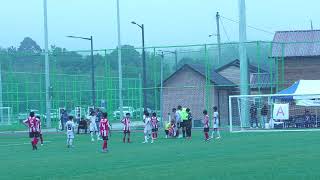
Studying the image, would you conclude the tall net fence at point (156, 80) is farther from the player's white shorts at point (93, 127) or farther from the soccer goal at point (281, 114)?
the player's white shorts at point (93, 127)

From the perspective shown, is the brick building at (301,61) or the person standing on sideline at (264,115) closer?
the person standing on sideline at (264,115)

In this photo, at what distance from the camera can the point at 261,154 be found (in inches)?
937

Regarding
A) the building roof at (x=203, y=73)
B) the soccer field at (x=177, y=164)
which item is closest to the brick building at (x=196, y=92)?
the building roof at (x=203, y=73)

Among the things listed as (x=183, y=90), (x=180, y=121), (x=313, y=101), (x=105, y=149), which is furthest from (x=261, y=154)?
(x=183, y=90)

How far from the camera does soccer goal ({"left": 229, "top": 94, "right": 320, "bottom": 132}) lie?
43.0 m

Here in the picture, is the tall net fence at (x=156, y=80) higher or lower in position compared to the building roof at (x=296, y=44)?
lower

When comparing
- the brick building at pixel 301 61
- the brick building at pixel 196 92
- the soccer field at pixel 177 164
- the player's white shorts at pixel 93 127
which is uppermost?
the brick building at pixel 301 61

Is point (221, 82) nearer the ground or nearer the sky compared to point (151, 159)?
nearer the sky

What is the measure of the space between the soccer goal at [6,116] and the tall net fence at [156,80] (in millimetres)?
550

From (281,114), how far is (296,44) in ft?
46.8

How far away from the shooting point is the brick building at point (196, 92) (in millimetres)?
54469

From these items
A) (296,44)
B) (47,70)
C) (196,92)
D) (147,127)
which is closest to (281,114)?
(147,127)

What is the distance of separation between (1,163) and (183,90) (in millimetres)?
Answer: 33683

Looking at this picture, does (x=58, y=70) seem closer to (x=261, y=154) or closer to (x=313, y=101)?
(x=313, y=101)
